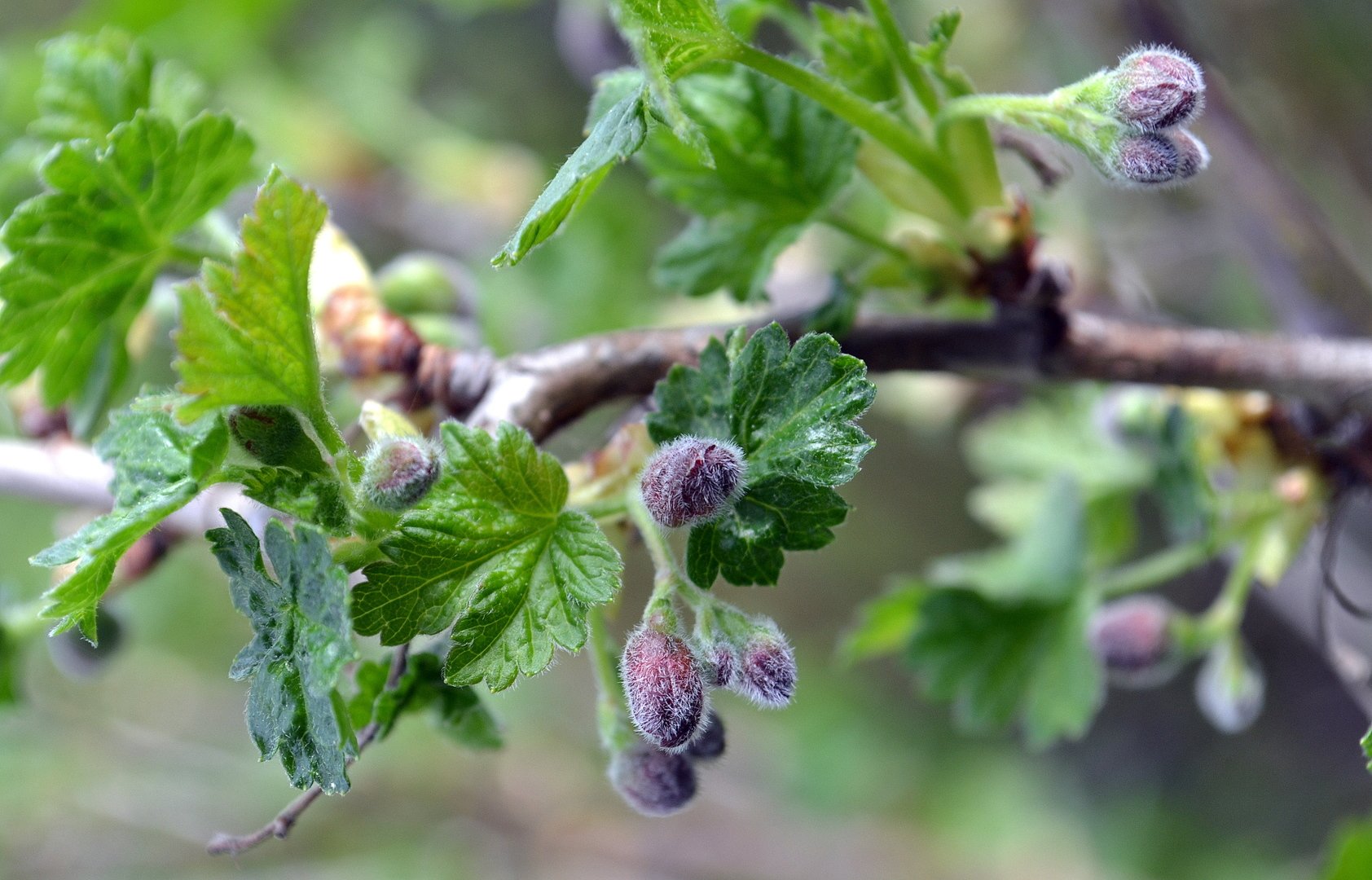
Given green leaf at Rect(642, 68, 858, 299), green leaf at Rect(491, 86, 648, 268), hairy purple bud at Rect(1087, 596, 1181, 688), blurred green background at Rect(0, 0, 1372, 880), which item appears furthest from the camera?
blurred green background at Rect(0, 0, 1372, 880)

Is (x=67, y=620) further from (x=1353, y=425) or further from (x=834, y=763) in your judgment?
(x=834, y=763)

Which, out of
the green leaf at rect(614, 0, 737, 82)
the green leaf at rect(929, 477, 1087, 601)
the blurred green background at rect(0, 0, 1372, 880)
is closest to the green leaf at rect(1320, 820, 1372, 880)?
the green leaf at rect(929, 477, 1087, 601)

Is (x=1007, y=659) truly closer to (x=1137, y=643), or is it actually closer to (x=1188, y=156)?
(x=1137, y=643)

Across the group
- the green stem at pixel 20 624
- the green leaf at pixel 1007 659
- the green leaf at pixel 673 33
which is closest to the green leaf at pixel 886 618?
the green leaf at pixel 1007 659

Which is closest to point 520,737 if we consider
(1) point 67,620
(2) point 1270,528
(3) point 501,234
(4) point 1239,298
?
(3) point 501,234

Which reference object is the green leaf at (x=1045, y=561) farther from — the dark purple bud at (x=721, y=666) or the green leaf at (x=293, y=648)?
the green leaf at (x=293, y=648)

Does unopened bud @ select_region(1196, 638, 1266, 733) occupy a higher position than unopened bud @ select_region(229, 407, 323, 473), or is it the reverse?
unopened bud @ select_region(229, 407, 323, 473)

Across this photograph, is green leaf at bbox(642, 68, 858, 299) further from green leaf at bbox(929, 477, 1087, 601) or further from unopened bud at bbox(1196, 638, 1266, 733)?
unopened bud at bbox(1196, 638, 1266, 733)
